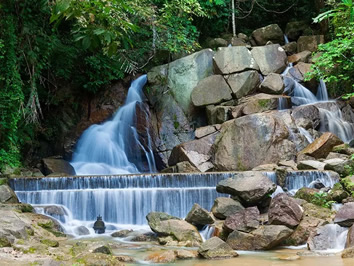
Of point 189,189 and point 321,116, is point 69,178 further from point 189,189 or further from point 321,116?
point 321,116

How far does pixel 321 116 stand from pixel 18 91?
864 centimetres

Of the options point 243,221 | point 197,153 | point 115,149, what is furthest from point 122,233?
point 115,149

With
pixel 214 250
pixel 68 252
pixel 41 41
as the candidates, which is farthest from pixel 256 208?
pixel 41 41

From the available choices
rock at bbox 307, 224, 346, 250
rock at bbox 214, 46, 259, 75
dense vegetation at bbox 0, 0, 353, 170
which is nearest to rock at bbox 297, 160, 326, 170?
dense vegetation at bbox 0, 0, 353, 170

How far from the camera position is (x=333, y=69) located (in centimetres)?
1327

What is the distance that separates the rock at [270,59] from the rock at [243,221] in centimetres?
815

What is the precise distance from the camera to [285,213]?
7.27 meters

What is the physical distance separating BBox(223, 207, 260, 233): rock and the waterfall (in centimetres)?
680

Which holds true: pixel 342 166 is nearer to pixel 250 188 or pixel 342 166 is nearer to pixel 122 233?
pixel 250 188

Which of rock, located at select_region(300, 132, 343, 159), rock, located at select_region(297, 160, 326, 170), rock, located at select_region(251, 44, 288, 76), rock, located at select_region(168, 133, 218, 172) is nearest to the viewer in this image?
rock, located at select_region(297, 160, 326, 170)

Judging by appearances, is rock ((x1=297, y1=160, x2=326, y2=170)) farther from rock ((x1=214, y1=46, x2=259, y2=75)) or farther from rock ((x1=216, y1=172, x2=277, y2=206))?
rock ((x1=214, y1=46, x2=259, y2=75))

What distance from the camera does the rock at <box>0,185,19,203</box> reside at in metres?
9.11

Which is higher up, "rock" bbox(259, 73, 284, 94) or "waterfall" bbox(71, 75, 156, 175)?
"rock" bbox(259, 73, 284, 94)

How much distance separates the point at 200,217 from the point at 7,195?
161 inches
